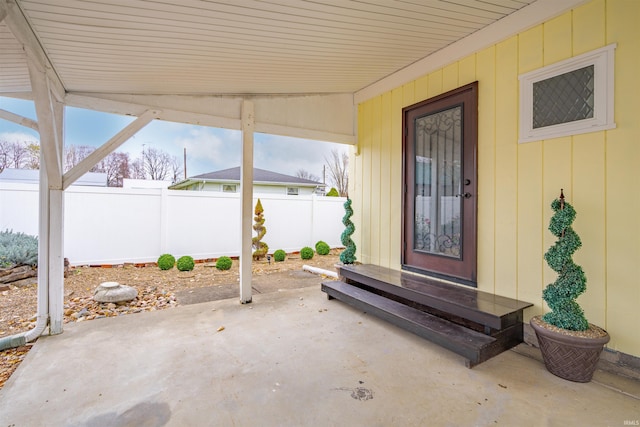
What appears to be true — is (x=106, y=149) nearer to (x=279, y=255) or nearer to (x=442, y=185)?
(x=442, y=185)

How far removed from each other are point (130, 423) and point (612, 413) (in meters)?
2.85

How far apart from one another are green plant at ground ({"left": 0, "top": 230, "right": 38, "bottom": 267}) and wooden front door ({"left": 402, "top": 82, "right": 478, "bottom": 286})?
18.8 ft

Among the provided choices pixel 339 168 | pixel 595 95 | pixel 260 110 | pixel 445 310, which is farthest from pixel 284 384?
pixel 339 168

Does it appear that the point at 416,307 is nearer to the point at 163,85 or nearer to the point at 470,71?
the point at 470,71

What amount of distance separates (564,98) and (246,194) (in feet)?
11.2

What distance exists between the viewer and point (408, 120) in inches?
152

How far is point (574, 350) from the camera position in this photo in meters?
2.09

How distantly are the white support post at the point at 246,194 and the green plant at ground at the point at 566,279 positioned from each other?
3.20 m

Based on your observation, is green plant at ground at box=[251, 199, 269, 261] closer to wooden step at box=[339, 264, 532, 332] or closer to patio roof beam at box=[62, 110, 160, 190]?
wooden step at box=[339, 264, 532, 332]

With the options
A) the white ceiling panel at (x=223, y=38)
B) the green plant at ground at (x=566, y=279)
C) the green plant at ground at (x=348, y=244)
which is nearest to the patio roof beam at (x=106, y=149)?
the white ceiling panel at (x=223, y=38)

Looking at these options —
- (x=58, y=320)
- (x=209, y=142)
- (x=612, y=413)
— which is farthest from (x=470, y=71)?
(x=209, y=142)

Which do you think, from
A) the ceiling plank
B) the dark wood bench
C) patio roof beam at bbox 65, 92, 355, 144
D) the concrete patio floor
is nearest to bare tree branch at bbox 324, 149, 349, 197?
patio roof beam at bbox 65, 92, 355, 144

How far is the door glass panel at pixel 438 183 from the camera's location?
3279 millimetres

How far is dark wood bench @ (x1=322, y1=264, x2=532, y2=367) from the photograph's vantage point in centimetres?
242
